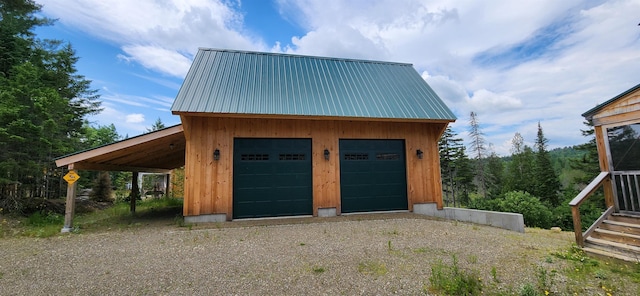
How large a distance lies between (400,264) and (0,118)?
41.1 feet

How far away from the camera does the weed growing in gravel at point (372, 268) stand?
3527mm

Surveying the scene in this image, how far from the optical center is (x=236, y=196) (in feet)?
25.2

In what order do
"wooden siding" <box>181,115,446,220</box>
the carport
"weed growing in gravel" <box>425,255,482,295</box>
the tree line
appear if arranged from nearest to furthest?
1. "weed growing in gravel" <box>425,255,482,295</box>
2. the carport
3. "wooden siding" <box>181,115,446,220</box>
4. the tree line

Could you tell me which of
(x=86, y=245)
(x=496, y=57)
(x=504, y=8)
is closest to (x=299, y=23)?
(x=504, y=8)

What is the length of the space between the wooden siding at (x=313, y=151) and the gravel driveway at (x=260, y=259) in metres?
1.16

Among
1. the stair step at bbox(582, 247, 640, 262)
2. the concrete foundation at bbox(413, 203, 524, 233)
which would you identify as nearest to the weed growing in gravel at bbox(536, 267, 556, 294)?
the stair step at bbox(582, 247, 640, 262)

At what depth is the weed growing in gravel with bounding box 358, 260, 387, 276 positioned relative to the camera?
353cm

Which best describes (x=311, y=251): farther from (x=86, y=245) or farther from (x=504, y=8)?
(x=504, y=8)

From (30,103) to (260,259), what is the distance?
11.4 m

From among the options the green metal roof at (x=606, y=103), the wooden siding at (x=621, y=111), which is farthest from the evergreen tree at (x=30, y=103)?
the wooden siding at (x=621, y=111)

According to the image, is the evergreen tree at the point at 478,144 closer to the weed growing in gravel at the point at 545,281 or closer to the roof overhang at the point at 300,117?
the roof overhang at the point at 300,117

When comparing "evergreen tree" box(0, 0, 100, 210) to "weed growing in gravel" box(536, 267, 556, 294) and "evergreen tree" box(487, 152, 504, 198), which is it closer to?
"weed growing in gravel" box(536, 267, 556, 294)

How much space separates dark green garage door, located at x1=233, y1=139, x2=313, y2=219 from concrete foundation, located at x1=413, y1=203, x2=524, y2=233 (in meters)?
3.76

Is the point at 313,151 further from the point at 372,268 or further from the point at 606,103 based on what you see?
the point at 606,103
